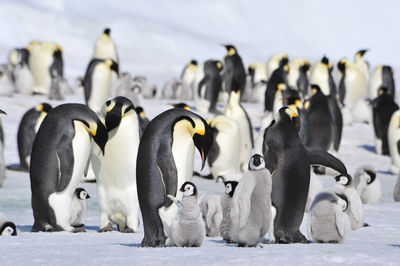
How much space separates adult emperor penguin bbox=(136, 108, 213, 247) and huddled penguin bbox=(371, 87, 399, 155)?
34.2 feet

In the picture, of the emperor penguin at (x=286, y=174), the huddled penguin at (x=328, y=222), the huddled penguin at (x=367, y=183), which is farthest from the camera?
the huddled penguin at (x=367, y=183)

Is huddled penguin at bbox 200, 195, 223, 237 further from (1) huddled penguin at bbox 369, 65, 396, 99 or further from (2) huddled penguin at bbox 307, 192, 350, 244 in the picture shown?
(1) huddled penguin at bbox 369, 65, 396, 99

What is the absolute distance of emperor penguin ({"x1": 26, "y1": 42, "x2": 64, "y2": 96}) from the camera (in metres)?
19.1

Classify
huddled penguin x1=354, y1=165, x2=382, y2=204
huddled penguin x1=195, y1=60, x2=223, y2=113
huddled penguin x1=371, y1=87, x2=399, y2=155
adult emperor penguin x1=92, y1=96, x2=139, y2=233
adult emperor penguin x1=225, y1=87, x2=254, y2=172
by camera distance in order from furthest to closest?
huddled penguin x1=195, y1=60, x2=223, y2=113
huddled penguin x1=371, y1=87, x2=399, y2=155
adult emperor penguin x1=225, y1=87, x2=254, y2=172
huddled penguin x1=354, y1=165, x2=382, y2=204
adult emperor penguin x1=92, y1=96, x2=139, y2=233

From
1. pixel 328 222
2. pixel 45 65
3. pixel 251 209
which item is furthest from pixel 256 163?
pixel 45 65

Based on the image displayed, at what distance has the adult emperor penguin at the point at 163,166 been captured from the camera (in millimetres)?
4699

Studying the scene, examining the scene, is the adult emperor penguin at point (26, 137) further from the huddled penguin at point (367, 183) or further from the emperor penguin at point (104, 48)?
the emperor penguin at point (104, 48)

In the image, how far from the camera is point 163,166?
4.74 metres

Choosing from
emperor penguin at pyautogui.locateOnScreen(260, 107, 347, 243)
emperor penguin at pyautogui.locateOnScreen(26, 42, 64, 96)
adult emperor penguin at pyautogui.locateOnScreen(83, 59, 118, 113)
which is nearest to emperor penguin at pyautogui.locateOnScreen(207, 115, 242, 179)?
adult emperor penguin at pyautogui.locateOnScreen(83, 59, 118, 113)

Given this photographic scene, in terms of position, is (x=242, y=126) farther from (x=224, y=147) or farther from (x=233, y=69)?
(x=233, y=69)

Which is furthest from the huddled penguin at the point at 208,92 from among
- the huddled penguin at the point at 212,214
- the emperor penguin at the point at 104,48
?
the huddled penguin at the point at 212,214

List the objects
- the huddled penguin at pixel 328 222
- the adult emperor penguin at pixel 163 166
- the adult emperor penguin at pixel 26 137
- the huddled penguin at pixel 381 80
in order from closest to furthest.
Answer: the adult emperor penguin at pixel 163 166
the huddled penguin at pixel 328 222
the adult emperor penguin at pixel 26 137
the huddled penguin at pixel 381 80

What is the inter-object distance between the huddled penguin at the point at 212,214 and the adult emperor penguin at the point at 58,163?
977mm

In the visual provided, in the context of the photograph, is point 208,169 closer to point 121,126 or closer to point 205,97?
point 205,97
